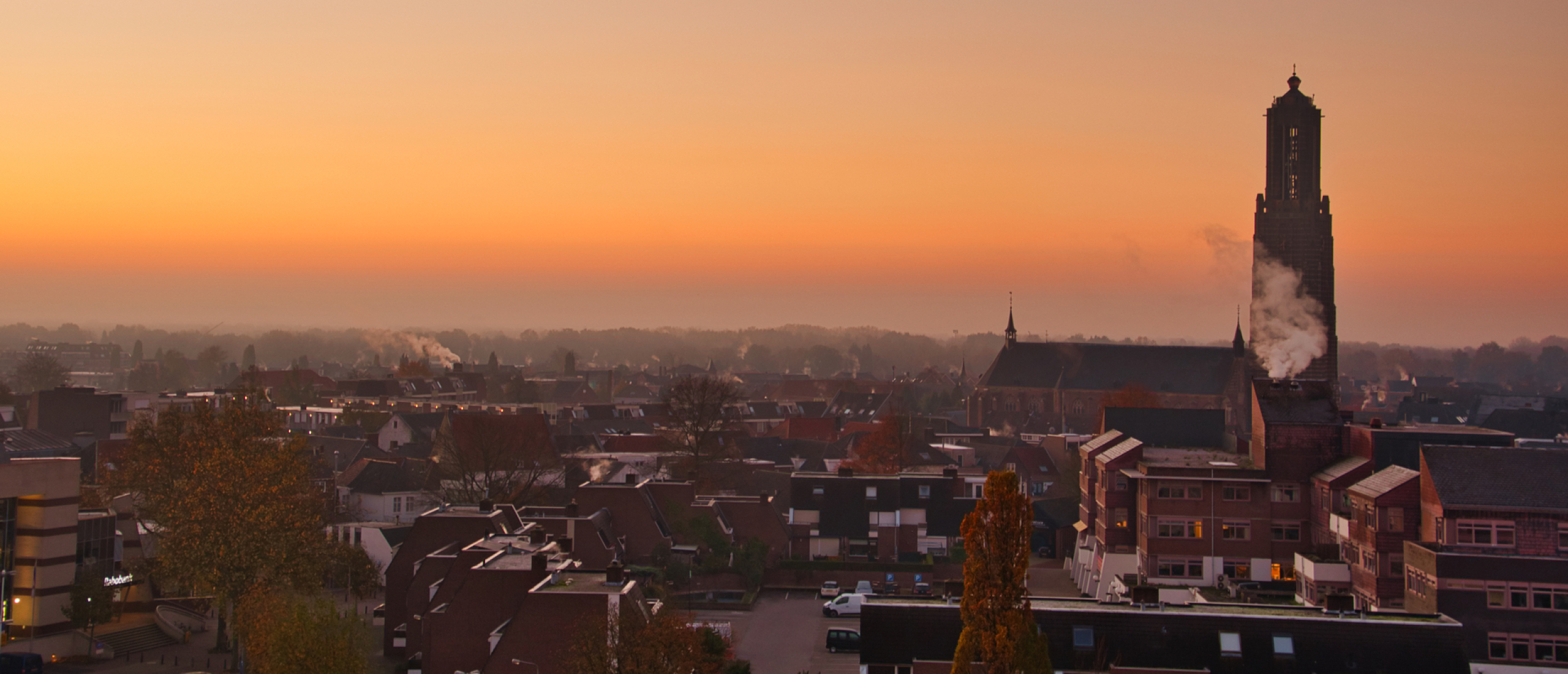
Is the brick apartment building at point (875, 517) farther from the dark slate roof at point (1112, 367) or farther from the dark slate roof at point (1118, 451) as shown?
the dark slate roof at point (1112, 367)

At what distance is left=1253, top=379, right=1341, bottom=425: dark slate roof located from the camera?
45219mm

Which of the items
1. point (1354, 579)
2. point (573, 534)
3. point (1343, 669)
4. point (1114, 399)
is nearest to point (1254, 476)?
point (1354, 579)

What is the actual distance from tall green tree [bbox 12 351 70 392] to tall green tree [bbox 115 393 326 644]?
99.2 metres

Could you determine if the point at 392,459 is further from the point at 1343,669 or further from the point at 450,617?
the point at 1343,669

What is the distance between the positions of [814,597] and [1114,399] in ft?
209

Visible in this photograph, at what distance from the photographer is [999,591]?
2514 cm

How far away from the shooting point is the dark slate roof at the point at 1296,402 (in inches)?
1780

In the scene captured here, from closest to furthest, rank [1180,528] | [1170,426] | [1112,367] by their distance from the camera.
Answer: [1180,528]
[1170,426]
[1112,367]

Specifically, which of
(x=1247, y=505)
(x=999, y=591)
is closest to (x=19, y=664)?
(x=999, y=591)

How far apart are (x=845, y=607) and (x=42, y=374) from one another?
383ft

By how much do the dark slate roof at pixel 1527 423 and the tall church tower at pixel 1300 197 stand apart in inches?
498

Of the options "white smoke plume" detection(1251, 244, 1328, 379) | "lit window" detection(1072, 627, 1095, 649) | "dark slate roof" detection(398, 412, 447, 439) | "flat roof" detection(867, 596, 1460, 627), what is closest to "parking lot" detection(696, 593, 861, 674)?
"flat roof" detection(867, 596, 1460, 627)

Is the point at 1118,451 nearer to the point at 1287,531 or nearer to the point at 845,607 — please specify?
the point at 1287,531

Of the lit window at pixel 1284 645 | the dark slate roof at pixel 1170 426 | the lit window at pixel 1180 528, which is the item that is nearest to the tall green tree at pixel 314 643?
the lit window at pixel 1284 645
